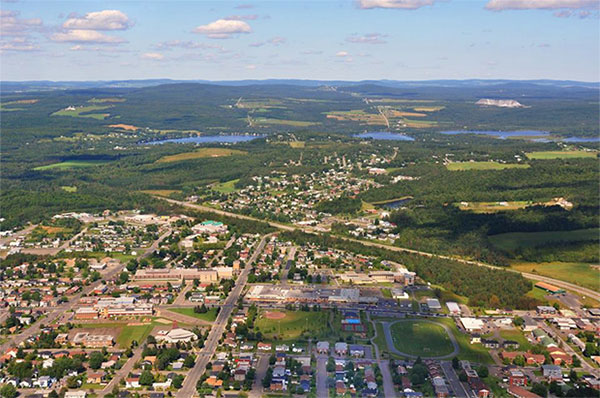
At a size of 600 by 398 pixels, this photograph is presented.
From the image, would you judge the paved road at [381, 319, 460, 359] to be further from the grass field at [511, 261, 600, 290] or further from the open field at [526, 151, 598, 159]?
the open field at [526, 151, 598, 159]

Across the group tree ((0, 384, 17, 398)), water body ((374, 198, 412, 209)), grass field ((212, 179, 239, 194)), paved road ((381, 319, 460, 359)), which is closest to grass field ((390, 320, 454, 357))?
paved road ((381, 319, 460, 359))

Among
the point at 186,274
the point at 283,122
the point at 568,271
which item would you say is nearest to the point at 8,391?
the point at 186,274

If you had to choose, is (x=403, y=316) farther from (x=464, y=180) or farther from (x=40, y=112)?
(x=40, y=112)

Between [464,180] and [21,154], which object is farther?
[21,154]

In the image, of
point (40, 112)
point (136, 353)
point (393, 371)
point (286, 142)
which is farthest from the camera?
point (40, 112)

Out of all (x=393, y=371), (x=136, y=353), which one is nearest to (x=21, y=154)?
(x=136, y=353)

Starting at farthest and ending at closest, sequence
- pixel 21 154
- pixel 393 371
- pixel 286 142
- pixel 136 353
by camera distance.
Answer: pixel 286 142 < pixel 21 154 < pixel 136 353 < pixel 393 371

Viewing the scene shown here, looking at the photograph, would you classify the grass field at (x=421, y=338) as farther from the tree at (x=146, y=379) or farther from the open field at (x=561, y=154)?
the open field at (x=561, y=154)
